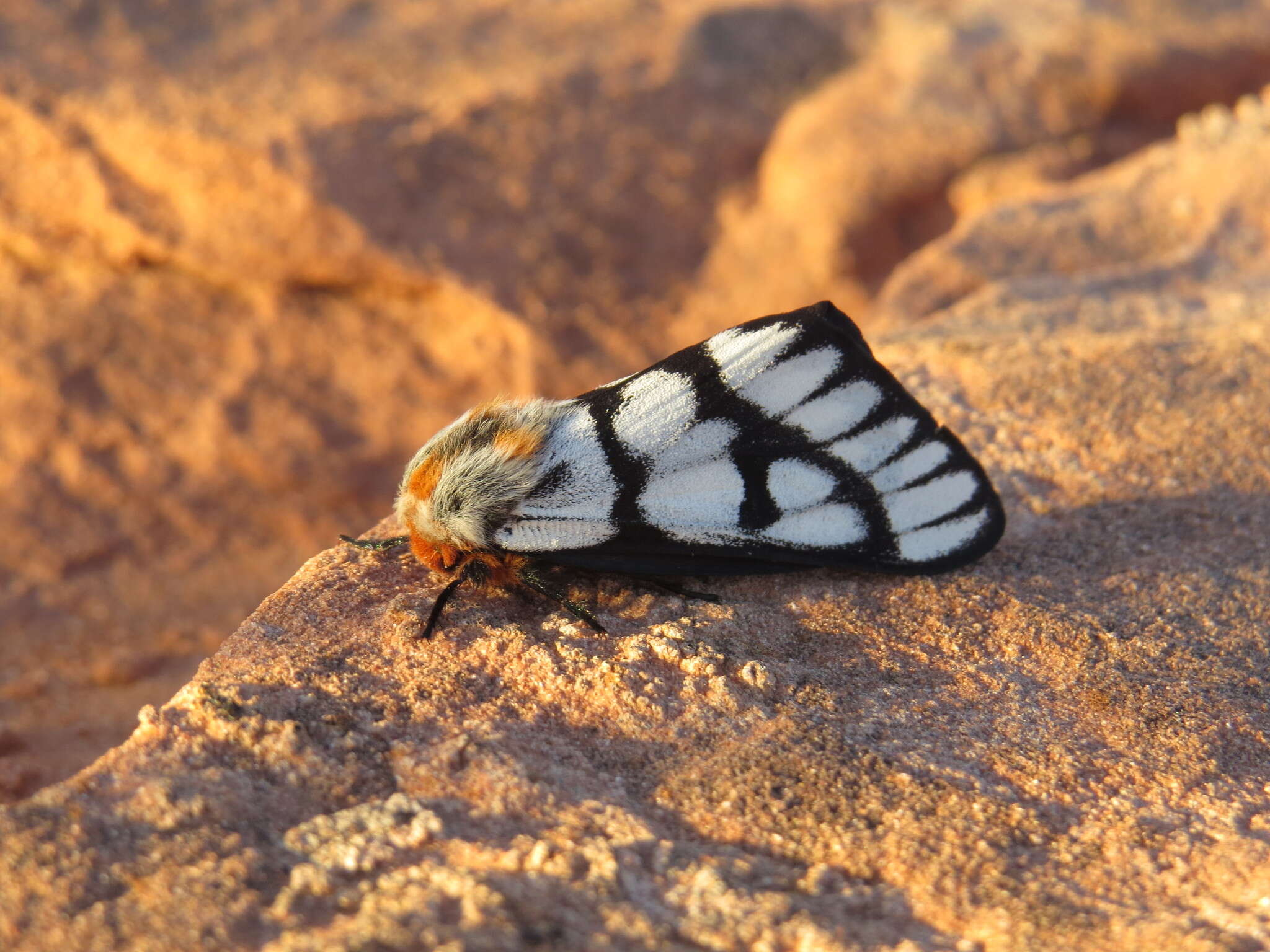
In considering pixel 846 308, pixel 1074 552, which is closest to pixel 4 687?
pixel 1074 552

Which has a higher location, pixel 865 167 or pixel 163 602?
pixel 865 167

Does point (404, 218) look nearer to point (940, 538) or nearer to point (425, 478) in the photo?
point (425, 478)

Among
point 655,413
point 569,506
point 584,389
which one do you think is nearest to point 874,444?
point 655,413

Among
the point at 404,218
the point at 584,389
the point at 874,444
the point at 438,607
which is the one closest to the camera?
the point at 438,607

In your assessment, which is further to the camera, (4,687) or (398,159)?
(398,159)

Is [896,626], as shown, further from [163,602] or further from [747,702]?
[163,602]

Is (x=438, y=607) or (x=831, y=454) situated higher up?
(x=438, y=607)

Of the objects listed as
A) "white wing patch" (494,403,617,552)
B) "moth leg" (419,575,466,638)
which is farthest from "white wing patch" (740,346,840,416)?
"moth leg" (419,575,466,638)
